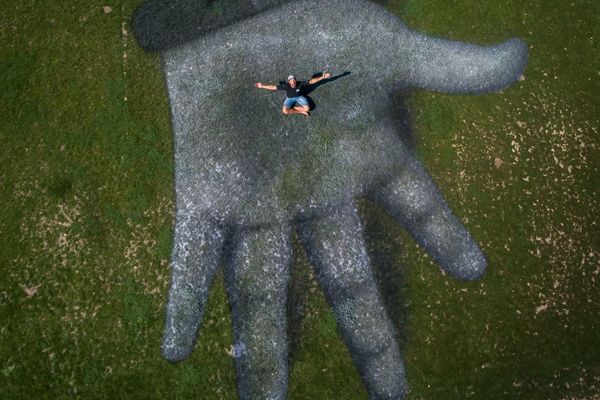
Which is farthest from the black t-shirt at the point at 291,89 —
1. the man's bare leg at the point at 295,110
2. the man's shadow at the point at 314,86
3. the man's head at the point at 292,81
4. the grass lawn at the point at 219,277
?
the grass lawn at the point at 219,277

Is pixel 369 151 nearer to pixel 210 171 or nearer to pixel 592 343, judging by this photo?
pixel 210 171

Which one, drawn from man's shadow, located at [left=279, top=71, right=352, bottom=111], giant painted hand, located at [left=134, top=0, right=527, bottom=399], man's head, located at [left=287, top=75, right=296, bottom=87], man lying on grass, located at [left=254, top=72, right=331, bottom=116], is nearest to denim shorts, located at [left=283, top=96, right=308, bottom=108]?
man lying on grass, located at [left=254, top=72, right=331, bottom=116]

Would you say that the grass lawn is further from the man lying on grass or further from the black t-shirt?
the black t-shirt

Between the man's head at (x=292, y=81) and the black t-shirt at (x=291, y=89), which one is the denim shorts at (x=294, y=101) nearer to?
the black t-shirt at (x=291, y=89)

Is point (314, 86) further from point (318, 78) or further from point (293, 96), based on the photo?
point (293, 96)

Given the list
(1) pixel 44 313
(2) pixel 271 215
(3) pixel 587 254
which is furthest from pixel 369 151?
(1) pixel 44 313
